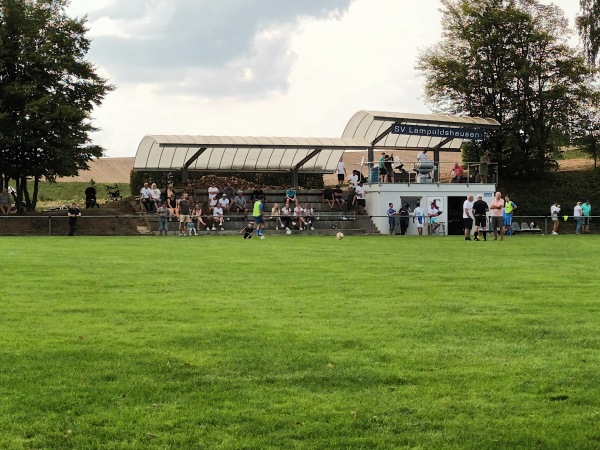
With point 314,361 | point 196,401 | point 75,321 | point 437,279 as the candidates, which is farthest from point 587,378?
point 437,279

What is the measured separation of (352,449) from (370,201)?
42.2m

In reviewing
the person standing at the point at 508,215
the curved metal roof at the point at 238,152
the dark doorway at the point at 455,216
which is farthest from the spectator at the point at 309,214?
the person standing at the point at 508,215

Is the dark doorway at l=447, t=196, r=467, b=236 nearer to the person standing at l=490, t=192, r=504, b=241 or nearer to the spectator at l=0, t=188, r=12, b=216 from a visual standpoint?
the person standing at l=490, t=192, r=504, b=241

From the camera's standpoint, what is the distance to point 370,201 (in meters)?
47.9

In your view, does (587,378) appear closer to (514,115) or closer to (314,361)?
(314,361)

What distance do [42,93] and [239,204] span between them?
12136 millimetres

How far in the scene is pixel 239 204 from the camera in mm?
44219

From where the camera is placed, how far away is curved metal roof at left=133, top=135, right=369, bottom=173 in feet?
154

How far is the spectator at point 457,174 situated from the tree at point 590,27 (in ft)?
47.4

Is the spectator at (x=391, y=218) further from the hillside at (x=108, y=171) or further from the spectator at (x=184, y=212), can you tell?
the hillside at (x=108, y=171)

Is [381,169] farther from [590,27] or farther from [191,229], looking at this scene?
[590,27]

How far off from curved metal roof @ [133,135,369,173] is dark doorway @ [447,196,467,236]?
569 centimetres

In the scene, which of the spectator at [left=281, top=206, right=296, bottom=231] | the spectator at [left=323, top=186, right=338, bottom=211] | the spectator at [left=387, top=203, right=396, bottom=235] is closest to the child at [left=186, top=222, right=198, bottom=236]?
the spectator at [left=281, top=206, right=296, bottom=231]

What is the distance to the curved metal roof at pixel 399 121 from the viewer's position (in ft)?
162
